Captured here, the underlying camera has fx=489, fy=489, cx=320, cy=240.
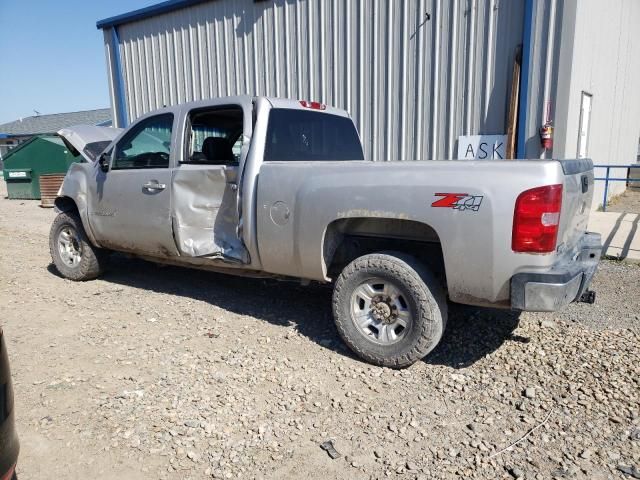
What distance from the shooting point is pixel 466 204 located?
119 inches

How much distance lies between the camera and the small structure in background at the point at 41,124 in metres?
38.8

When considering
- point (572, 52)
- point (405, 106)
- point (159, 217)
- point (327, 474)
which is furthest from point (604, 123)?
point (327, 474)

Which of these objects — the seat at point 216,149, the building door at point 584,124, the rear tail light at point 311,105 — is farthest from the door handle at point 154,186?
the building door at point 584,124

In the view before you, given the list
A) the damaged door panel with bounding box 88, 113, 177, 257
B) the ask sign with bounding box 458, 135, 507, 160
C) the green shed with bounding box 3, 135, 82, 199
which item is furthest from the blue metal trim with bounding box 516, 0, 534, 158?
the green shed with bounding box 3, 135, 82, 199

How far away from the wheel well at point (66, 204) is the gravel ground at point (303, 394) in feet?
4.41

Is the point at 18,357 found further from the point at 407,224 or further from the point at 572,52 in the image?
the point at 572,52

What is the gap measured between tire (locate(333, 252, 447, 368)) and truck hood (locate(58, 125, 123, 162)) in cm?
375

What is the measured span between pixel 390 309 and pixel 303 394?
848mm

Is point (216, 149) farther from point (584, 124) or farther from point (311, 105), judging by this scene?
point (584, 124)

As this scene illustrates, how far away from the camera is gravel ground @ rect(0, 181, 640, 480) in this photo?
2.53 m

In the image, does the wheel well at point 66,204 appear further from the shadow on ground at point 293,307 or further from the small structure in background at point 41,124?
the small structure in background at point 41,124

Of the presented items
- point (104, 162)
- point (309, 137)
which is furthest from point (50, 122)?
point (309, 137)

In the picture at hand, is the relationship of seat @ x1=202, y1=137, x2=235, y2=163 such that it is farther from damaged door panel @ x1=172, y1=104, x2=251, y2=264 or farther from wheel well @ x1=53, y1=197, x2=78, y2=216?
wheel well @ x1=53, y1=197, x2=78, y2=216

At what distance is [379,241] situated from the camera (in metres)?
3.88
